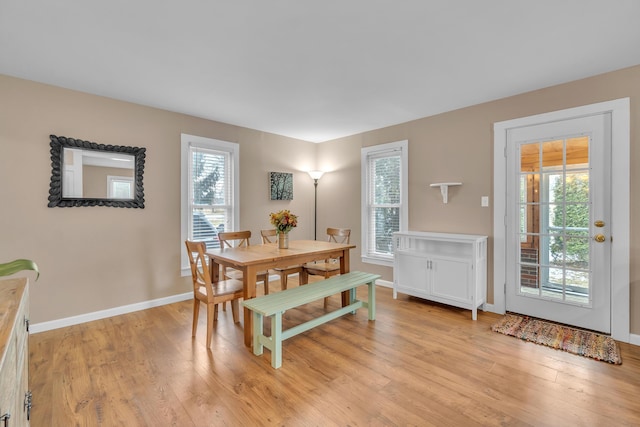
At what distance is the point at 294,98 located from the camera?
337 centimetres

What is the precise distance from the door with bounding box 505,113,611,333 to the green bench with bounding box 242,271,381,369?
1.70m

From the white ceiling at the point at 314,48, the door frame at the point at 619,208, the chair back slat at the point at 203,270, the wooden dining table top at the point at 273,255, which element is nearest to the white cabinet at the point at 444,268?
the wooden dining table top at the point at 273,255

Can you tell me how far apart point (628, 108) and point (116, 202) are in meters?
5.09

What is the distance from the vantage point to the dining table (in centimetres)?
267

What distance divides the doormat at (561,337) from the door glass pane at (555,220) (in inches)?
11.5

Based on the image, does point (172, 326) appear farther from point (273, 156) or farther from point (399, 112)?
point (399, 112)

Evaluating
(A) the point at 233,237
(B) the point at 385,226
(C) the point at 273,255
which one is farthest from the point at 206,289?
(B) the point at 385,226

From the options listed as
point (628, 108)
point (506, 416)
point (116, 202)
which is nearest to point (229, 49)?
point (116, 202)

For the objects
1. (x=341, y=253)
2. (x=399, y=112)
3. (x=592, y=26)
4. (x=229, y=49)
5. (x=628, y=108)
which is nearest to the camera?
(x=592, y=26)

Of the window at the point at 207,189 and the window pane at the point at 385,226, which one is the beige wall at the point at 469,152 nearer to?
the window pane at the point at 385,226

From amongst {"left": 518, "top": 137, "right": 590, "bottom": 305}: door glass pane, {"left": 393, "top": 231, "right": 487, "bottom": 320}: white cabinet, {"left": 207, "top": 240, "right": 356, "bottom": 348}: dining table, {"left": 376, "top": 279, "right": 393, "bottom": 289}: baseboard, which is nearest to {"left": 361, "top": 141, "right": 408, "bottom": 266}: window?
{"left": 376, "top": 279, "right": 393, "bottom": 289}: baseboard

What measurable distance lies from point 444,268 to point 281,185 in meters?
2.75

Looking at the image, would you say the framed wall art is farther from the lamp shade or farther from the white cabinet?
the white cabinet

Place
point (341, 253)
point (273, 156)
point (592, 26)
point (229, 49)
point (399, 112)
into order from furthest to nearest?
point (273, 156) → point (399, 112) → point (341, 253) → point (229, 49) → point (592, 26)
